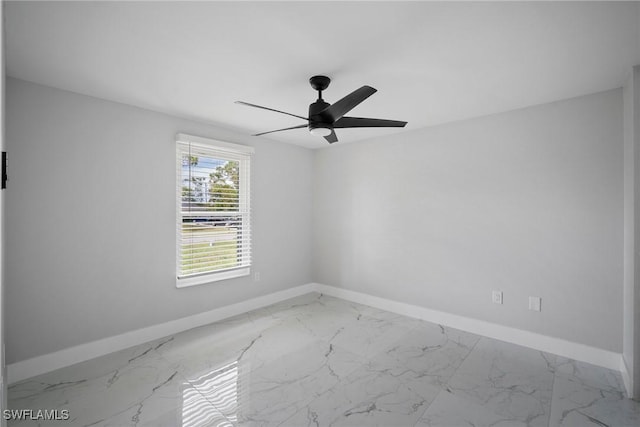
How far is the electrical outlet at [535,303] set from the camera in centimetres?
300

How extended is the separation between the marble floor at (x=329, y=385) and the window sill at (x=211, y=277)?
531 mm

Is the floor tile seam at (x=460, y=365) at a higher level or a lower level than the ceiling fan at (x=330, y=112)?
lower

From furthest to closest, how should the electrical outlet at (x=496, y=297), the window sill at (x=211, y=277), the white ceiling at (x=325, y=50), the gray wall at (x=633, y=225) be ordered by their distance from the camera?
1. the window sill at (x=211, y=277)
2. the electrical outlet at (x=496, y=297)
3. the gray wall at (x=633, y=225)
4. the white ceiling at (x=325, y=50)

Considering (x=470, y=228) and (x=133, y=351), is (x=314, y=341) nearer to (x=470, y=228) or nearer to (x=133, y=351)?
(x=133, y=351)

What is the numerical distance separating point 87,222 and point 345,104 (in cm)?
249

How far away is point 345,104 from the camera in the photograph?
2.11 metres

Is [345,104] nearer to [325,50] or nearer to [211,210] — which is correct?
[325,50]

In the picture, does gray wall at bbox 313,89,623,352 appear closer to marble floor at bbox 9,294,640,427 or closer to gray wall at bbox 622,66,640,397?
gray wall at bbox 622,66,640,397

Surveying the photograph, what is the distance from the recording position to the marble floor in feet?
6.66

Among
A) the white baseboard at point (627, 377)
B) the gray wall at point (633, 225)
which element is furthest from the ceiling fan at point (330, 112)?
the white baseboard at point (627, 377)

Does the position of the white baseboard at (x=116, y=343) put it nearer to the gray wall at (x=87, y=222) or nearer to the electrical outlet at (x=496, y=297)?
the gray wall at (x=87, y=222)

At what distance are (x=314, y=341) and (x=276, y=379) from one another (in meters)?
0.75

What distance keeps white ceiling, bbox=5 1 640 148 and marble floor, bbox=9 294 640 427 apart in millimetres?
2368

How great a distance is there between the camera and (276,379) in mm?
2461
